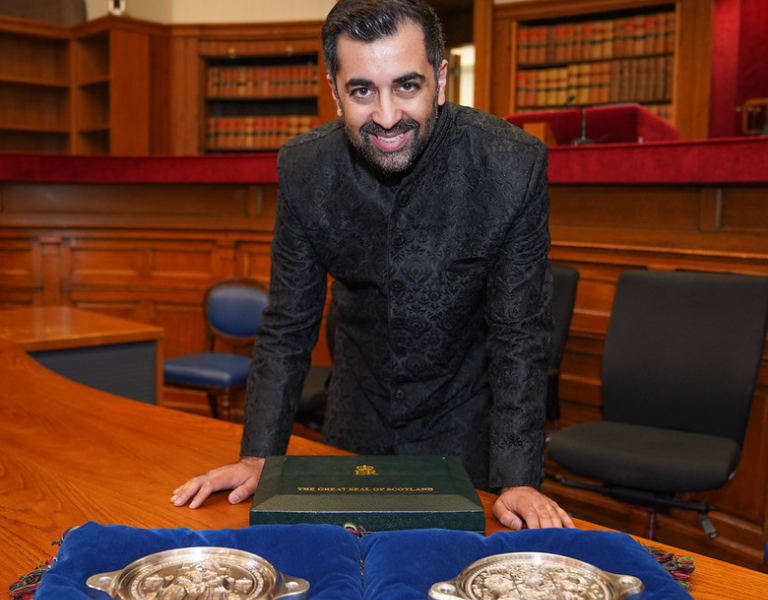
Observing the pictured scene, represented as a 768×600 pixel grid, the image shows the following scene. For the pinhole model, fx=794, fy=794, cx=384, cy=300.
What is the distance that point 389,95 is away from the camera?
1.12 meters

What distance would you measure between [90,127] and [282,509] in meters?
7.12

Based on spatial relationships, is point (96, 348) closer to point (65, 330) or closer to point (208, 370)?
point (65, 330)

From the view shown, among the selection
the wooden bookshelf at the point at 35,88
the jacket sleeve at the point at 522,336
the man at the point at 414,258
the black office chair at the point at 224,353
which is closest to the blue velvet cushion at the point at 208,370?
the black office chair at the point at 224,353

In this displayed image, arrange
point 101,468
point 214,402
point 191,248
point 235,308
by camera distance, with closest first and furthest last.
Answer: point 101,468 < point 214,402 < point 235,308 < point 191,248

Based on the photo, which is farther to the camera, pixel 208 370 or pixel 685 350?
pixel 208 370

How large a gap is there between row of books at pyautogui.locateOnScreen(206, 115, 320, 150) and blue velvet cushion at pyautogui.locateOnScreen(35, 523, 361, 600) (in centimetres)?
642

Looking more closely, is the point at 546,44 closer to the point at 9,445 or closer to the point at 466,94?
the point at 466,94

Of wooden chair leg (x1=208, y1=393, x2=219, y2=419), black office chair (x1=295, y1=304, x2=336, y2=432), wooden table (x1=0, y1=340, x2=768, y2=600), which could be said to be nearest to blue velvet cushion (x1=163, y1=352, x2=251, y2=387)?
wooden chair leg (x1=208, y1=393, x2=219, y2=419)

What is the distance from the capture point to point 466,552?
797mm

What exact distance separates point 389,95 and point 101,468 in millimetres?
704

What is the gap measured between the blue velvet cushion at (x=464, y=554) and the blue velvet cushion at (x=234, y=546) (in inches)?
1.0

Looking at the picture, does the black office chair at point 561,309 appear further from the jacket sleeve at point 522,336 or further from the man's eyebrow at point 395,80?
the man's eyebrow at point 395,80

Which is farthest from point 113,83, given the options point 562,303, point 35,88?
point 562,303

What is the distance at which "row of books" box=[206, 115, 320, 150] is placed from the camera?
23.1ft
